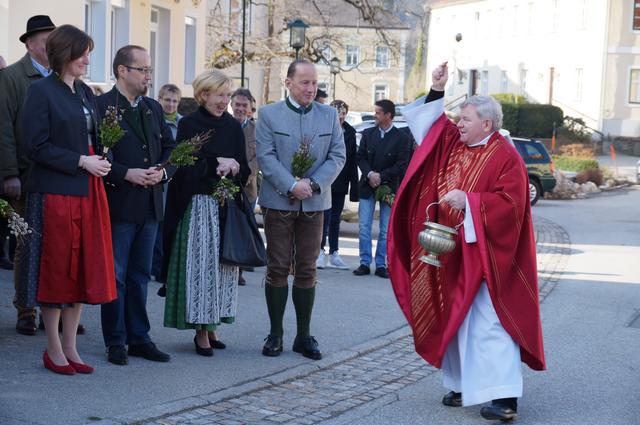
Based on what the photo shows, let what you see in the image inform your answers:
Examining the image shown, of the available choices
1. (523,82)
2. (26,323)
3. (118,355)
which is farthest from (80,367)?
(523,82)

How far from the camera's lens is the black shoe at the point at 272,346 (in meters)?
7.91

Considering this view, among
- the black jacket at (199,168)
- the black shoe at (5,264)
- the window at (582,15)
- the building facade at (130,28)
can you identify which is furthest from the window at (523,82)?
the black jacket at (199,168)

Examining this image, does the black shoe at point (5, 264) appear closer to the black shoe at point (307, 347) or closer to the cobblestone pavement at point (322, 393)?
the black shoe at point (307, 347)

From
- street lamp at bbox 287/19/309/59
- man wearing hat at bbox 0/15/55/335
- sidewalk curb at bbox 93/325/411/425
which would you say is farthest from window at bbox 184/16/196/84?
man wearing hat at bbox 0/15/55/335

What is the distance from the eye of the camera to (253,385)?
699 centimetres

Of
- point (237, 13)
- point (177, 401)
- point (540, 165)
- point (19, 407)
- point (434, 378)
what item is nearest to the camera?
point (19, 407)

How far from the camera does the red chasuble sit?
258 inches

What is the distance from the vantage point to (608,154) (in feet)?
165

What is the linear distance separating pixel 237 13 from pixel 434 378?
33099 mm

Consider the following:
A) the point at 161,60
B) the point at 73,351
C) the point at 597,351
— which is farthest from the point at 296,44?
the point at 73,351

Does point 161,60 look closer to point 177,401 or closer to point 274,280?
point 274,280

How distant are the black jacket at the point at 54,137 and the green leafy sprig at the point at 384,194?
623cm

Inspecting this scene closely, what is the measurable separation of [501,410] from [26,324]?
11.9 ft

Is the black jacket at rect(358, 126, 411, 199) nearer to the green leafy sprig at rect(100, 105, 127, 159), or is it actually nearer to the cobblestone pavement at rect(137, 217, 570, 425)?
the cobblestone pavement at rect(137, 217, 570, 425)
